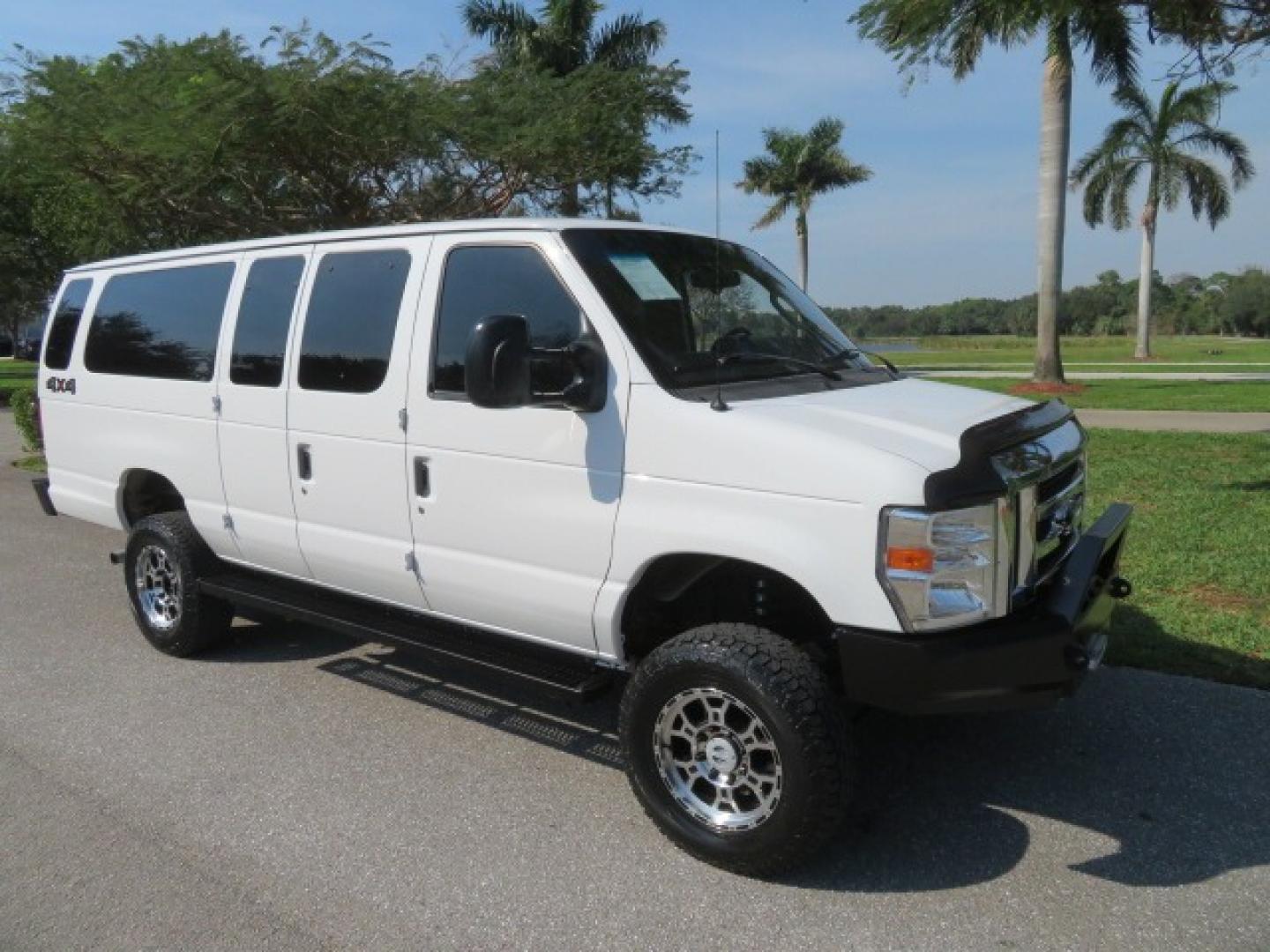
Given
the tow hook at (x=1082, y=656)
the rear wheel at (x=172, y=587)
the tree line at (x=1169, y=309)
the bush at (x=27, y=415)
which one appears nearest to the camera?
the tow hook at (x=1082, y=656)

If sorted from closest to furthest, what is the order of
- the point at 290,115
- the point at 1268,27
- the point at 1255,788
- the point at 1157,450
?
the point at 1255,788
the point at 1268,27
the point at 1157,450
the point at 290,115

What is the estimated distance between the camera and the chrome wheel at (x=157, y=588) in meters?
5.63

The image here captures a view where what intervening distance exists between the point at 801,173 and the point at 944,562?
40.6 m

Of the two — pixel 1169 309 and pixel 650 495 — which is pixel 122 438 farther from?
pixel 1169 309

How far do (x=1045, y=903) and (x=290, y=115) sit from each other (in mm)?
12962

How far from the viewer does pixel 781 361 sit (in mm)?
4070

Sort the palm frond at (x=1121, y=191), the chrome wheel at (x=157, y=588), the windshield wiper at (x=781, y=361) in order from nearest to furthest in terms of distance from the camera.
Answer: the windshield wiper at (x=781, y=361) → the chrome wheel at (x=157, y=588) → the palm frond at (x=1121, y=191)

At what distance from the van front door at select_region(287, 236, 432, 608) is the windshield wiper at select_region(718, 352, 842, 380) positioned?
1313 mm

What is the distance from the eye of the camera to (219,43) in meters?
13.9

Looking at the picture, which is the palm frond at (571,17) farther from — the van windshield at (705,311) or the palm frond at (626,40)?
the van windshield at (705,311)

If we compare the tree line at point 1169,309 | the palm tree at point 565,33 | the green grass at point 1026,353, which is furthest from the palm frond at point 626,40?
the tree line at point 1169,309

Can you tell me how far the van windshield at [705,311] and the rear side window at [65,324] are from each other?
380 cm

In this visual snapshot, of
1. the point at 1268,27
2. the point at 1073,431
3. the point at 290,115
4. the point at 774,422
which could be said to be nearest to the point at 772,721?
the point at 774,422

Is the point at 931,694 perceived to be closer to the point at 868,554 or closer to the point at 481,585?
the point at 868,554
